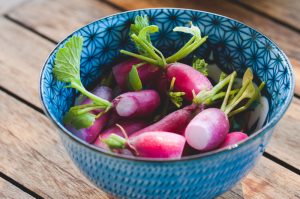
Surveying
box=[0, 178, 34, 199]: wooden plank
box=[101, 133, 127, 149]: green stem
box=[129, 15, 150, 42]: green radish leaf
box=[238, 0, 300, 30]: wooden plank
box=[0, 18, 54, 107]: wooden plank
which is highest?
box=[238, 0, 300, 30]: wooden plank

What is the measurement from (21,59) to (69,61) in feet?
1.06

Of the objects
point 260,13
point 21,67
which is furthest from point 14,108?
point 260,13

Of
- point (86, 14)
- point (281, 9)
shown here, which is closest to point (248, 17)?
point (281, 9)

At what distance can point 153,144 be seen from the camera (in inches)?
24.1

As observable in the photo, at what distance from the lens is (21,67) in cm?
99

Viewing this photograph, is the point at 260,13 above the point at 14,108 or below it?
above

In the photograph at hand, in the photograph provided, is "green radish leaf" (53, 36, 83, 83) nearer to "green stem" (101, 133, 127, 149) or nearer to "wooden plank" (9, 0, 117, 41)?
"green stem" (101, 133, 127, 149)

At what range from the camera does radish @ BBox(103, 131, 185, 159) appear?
0.61m

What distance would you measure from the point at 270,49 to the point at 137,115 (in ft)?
0.65

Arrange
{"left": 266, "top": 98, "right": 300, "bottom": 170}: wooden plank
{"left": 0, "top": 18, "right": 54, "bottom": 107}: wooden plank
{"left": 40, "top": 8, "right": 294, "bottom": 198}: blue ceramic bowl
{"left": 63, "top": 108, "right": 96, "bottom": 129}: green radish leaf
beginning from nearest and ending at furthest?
{"left": 40, "top": 8, "right": 294, "bottom": 198}: blue ceramic bowl, {"left": 63, "top": 108, "right": 96, "bottom": 129}: green radish leaf, {"left": 266, "top": 98, "right": 300, "bottom": 170}: wooden plank, {"left": 0, "top": 18, "right": 54, "bottom": 107}: wooden plank

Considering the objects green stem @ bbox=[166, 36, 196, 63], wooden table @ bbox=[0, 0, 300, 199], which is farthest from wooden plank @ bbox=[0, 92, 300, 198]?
green stem @ bbox=[166, 36, 196, 63]

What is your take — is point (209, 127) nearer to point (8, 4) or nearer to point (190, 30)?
point (190, 30)

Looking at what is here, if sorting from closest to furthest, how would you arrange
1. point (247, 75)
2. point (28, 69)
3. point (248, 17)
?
point (247, 75) < point (28, 69) < point (248, 17)

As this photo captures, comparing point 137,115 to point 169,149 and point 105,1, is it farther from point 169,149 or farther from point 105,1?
point 105,1
